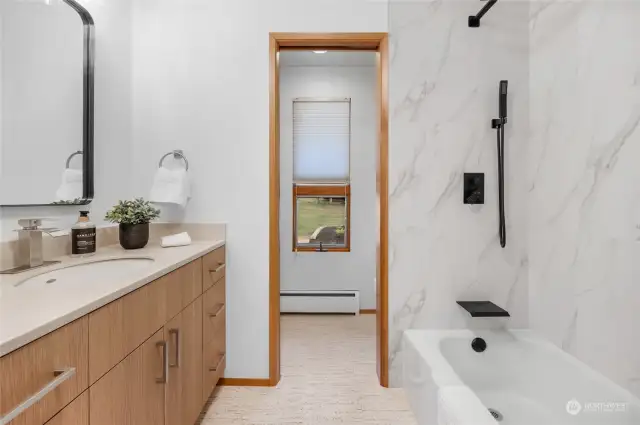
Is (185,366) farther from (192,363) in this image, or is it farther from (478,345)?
(478,345)

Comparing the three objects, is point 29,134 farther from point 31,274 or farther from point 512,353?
point 512,353

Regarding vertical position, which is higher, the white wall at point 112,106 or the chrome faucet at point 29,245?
the white wall at point 112,106

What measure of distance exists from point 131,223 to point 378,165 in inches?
56.0

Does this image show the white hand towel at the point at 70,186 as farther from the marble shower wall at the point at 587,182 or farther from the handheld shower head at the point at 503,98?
the marble shower wall at the point at 587,182

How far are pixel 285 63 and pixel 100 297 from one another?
3110 millimetres

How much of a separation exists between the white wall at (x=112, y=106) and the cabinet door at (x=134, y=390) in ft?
2.93

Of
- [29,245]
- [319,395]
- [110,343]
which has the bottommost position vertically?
[319,395]

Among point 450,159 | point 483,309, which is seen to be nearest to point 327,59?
point 450,159

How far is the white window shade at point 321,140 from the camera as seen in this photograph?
11.6 feet

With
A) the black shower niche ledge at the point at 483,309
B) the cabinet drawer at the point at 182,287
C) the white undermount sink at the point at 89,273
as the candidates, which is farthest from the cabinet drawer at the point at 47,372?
the black shower niche ledge at the point at 483,309

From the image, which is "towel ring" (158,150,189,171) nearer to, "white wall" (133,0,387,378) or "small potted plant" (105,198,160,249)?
"white wall" (133,0,387,378)

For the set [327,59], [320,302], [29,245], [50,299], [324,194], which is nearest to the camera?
[50,299]

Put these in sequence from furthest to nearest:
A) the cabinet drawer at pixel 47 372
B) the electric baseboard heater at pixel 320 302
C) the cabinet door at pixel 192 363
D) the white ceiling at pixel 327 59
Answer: the electric baseboard heater at pixel 320 302
the white ceiling at pixel 327 59
the cabinet door at pixel 192 363
the cabinet drawer at pixel 47 372

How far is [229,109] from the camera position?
213cm
